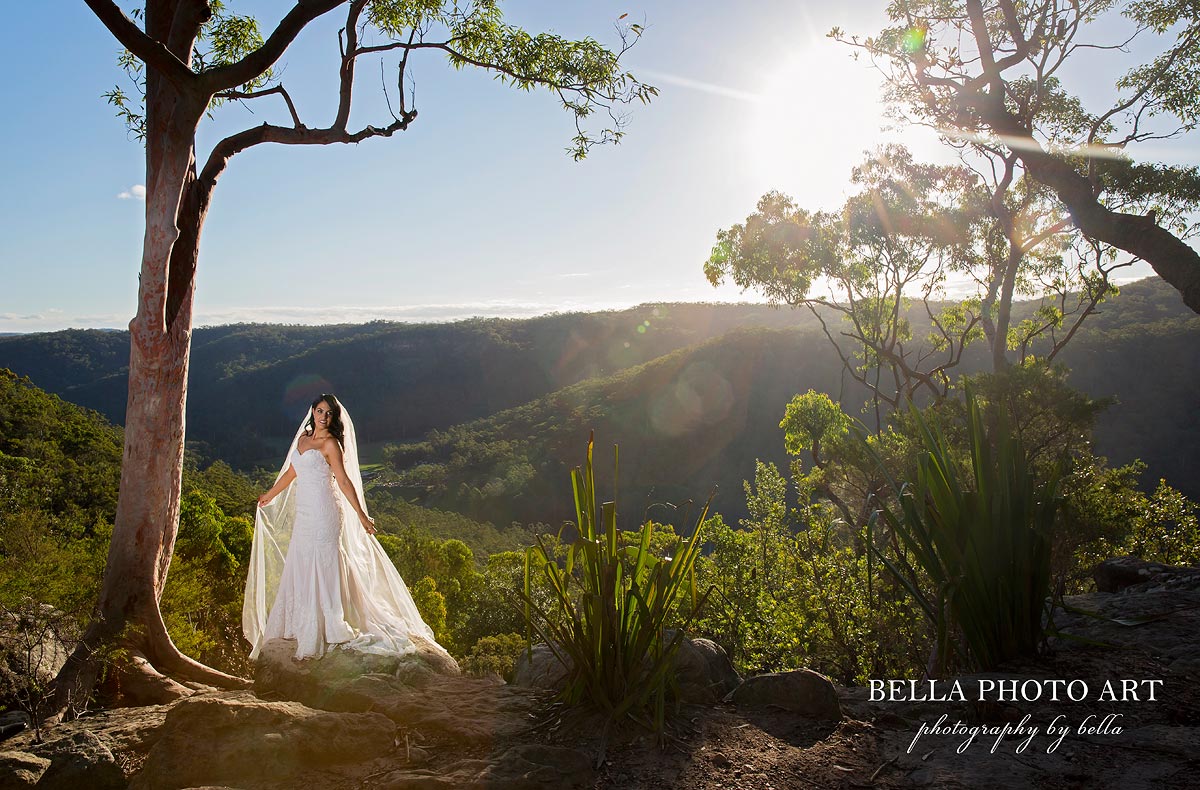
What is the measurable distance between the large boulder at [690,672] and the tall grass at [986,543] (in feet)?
3.19

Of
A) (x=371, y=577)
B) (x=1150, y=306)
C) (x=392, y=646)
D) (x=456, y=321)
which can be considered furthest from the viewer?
(x=456, y=321)

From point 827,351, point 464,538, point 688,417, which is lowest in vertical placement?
point 464,538

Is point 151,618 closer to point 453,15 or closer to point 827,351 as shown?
point 453,15

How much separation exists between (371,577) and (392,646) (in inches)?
30.4

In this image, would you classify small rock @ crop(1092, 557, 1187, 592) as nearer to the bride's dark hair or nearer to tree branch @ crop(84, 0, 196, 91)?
the bride's dark hair

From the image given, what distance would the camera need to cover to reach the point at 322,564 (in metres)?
4.44

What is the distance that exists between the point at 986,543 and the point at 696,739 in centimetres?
160

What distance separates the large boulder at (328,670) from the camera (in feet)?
11.7

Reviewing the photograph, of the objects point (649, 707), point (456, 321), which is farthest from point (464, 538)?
point (456, 321)

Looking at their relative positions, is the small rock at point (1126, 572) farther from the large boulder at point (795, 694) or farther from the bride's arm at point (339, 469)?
the bride's arm at point (339, 469)

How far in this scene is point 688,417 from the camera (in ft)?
204

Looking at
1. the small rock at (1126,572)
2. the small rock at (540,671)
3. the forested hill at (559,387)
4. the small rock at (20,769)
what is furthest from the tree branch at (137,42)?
the forested hill at (559,387)

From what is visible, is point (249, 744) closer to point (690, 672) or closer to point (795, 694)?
point (690, 672)

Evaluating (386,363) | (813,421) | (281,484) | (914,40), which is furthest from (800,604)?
(386,363)
